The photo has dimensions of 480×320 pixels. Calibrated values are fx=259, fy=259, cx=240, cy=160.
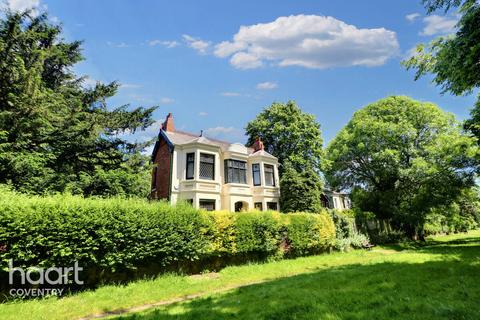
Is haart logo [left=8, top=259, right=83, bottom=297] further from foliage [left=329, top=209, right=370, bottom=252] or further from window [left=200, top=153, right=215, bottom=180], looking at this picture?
foliage [left=329, top=209, right=370, bottom=252]

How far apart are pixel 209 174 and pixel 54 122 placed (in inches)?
408

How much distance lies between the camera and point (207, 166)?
1981 cm

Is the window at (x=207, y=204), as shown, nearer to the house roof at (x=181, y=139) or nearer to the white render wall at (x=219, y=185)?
the white render wall at (x=219, y=185)

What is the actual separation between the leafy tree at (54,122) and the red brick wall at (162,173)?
6.86ft

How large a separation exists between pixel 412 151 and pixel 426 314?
22.0 meters

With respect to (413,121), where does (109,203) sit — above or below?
below

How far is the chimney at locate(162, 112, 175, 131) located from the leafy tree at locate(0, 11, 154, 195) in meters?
2.18

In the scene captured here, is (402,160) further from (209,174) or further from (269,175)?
(209,174)

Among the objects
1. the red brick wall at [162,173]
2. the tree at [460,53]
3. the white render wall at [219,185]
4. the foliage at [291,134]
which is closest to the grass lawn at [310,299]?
the tree at [460,53]

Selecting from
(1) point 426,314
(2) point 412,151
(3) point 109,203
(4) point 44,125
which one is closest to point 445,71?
(1) point 426,314

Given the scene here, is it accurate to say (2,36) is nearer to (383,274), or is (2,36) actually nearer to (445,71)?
(445,71)

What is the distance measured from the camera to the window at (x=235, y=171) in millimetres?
21328

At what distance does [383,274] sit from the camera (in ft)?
25.8

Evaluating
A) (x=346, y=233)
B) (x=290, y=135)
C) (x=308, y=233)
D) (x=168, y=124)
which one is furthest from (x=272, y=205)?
(x=168, y=124)
